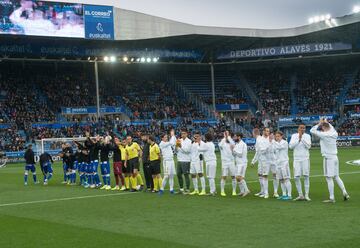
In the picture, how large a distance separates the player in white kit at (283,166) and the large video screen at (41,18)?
35.5 meters

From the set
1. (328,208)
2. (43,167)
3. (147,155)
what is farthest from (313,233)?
(43,167)

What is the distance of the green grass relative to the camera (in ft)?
38.9

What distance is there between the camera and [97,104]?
188 feet

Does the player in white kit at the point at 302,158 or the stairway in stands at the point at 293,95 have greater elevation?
the stairway in stands at the point at 293,95

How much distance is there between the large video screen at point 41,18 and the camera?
4900 cm

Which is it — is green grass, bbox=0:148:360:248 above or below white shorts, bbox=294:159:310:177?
below

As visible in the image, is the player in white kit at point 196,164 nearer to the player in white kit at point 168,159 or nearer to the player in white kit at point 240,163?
the player in white kit at point 168,159

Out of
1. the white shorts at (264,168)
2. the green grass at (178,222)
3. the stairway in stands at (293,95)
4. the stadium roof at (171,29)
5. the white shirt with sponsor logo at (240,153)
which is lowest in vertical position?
the green grass at (178,222)

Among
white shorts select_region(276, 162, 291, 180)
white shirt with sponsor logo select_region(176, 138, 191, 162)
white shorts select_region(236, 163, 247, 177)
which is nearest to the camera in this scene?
white shorts select_region(276, 162, 291, 180)

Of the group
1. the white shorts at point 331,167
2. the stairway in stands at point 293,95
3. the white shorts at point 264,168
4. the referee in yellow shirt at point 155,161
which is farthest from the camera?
the stairway in stands at point 293,95

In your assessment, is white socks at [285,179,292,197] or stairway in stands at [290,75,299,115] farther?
stairway in stands at [290,75,299,115]

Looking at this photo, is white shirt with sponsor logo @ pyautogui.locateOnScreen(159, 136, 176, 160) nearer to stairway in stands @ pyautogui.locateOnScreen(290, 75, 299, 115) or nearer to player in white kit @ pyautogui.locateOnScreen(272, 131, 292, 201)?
player in white kit @ pyautogui.locateOnScreen(272, 131, 292, 201)

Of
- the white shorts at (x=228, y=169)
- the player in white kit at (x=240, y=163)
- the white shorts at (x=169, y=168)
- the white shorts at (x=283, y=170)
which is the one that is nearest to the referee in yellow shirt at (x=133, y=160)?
the white shorts at (x=169, y=168)

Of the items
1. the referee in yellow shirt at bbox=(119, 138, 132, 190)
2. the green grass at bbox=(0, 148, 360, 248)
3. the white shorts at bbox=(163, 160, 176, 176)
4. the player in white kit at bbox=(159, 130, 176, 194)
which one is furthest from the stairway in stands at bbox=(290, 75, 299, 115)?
the white shorts at bbox=(163, 160, 176, 176)
